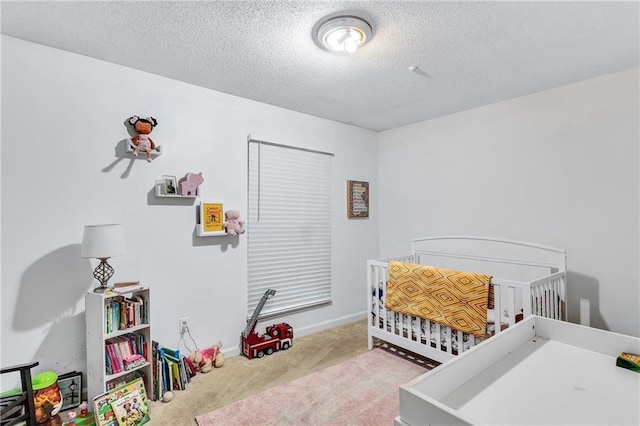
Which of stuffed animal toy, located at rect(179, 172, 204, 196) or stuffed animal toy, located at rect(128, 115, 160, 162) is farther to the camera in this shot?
stuffed animal toy, located at rect(179, 172, 204, 196)

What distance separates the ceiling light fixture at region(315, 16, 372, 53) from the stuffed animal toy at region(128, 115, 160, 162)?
53.9 inches

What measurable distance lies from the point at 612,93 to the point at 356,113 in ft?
6.84

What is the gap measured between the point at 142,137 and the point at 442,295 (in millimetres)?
2487

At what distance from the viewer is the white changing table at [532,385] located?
88cm

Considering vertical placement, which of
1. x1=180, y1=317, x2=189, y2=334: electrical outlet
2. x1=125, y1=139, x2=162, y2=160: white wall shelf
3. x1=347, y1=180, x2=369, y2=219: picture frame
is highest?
x1=125, y1=139, x2=162, y2=160: white wall shelf

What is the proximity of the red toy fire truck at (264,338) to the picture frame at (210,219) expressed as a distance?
0.76 meters

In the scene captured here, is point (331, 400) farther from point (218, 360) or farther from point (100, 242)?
point (100, 242)

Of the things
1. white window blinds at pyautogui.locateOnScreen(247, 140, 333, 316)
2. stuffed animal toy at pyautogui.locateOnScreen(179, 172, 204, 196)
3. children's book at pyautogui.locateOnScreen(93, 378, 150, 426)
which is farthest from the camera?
white window blinds at pyautogui.locateOnScreen(247, 140, 333, 316)

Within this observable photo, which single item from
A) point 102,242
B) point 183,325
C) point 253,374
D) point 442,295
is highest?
point 102,242

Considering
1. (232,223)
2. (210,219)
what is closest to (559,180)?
(232,223)

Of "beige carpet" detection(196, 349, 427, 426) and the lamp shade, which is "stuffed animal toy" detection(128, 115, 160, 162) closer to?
the lamp shade

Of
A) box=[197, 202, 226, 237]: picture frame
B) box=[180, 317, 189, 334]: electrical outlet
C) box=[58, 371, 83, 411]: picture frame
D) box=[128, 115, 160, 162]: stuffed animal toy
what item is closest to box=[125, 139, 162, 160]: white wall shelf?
box=[128, 115, 160, 162]: stuffed animal toy

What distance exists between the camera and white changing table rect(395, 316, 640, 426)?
88 cm

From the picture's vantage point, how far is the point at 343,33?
5.97 ft
